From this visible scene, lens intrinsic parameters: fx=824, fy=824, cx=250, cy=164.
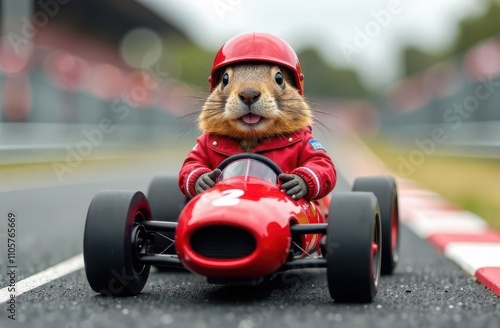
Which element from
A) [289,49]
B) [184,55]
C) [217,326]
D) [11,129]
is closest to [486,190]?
[289,49]

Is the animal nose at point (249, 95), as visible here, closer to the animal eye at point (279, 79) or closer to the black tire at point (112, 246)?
the animal eye at point (279, 79)

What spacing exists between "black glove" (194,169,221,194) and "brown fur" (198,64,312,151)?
1.33ft

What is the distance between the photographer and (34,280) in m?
5.84

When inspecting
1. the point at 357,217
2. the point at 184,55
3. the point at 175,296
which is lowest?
the point at 184,55

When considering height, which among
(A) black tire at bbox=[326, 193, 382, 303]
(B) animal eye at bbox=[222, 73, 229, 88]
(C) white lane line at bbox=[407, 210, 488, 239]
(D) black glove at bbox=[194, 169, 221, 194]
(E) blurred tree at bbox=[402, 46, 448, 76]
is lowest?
(E) blurred tree at bbox=[402, 46, 448, 76]

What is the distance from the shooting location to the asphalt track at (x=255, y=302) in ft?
13.7

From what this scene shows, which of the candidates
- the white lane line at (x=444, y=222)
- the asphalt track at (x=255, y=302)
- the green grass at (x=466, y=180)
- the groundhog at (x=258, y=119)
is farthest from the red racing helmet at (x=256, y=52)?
the green grass at (x=466, y=180)

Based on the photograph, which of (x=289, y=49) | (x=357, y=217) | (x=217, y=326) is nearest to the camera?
(x=217, y=326)

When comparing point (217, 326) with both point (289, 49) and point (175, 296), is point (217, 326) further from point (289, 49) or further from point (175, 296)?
point (289, 49)

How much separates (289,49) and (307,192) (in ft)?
3.82

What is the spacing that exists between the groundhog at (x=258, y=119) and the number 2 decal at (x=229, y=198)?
51 cm

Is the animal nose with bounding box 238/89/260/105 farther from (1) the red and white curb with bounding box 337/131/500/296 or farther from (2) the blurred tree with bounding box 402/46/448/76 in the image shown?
(2) the blurred tree with bounding box 402/46/448/76

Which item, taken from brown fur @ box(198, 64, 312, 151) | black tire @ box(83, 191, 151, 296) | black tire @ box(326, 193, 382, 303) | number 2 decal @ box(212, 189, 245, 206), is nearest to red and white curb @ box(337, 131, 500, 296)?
black tire @ box(326, 193, 382, 303)

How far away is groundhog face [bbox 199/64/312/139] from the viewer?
5.49m
